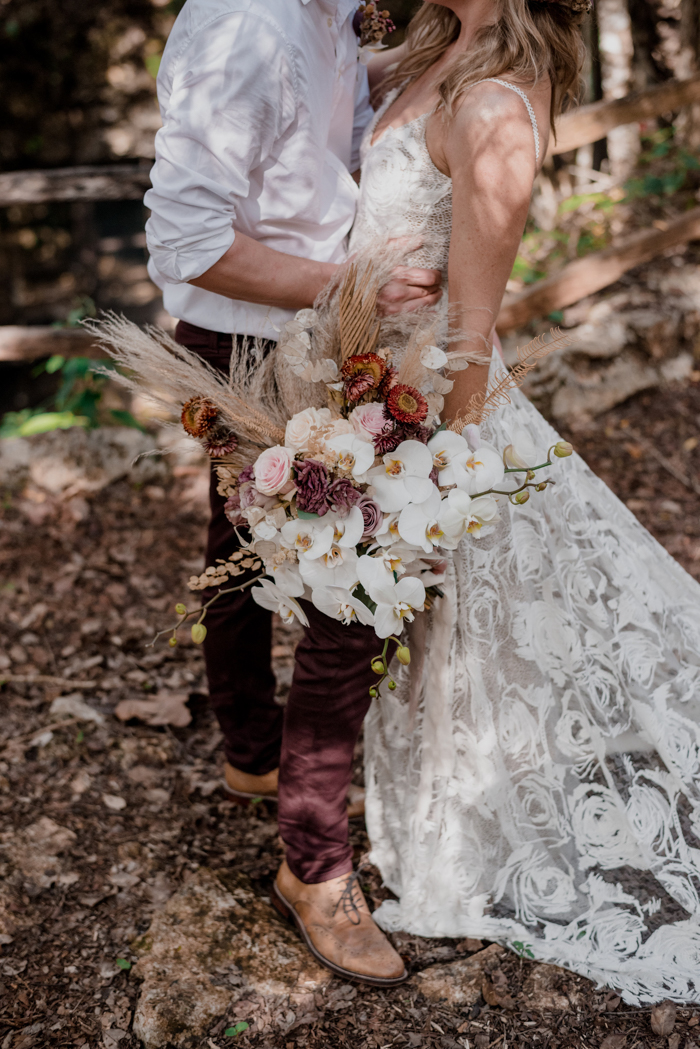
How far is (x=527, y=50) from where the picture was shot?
1.73 metres

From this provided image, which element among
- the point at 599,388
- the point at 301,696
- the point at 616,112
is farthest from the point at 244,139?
the point at 616,112

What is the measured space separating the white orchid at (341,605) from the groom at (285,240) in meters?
0.14

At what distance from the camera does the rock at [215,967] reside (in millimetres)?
1844

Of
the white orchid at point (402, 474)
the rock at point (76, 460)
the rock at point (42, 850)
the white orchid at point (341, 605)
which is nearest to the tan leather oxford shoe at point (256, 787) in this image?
the rock at point (42, 850)

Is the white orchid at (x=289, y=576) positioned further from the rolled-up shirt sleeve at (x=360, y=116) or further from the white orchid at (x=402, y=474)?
the rolled-up shirt sleeve at (x=360, y=116)

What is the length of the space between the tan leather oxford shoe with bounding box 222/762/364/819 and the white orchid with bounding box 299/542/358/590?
A: 1.13 meters

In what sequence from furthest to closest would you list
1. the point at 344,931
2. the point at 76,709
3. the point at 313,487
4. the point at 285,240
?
1. the point at 76,709
2. the point at 344,931
3. the point at 285,240
4. the point at 313,487

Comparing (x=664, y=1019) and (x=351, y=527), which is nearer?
(x=351, y=527)

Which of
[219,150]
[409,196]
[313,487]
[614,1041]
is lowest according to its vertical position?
[614,1041]

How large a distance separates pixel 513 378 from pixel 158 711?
1.87m

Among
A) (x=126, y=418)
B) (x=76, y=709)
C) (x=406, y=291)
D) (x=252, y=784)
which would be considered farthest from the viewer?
(x=126, y=418)

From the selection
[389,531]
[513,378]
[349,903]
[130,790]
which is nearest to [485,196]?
[513,378]

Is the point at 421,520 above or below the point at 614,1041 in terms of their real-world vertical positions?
above

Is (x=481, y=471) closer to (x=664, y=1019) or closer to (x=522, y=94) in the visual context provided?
(x=522, y=94)
